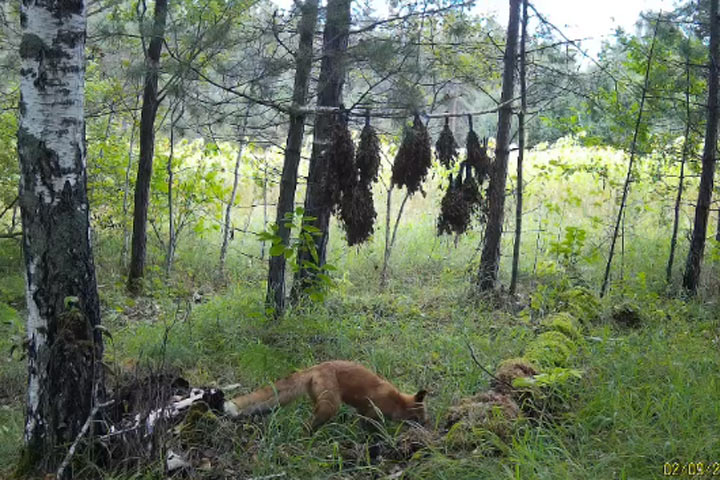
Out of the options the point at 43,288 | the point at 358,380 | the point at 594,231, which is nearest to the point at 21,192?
the point at 43,288

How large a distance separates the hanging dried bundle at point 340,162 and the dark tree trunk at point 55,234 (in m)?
2.74

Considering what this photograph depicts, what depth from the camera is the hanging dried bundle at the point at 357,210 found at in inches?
246

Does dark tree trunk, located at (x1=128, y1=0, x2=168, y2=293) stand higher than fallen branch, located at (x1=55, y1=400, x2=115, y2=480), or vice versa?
dark tree trunk, located at (x1=128, y1=0, x2=168, y2=293)

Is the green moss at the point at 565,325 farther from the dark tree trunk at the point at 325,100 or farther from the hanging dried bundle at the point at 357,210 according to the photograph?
the dark tree trunk at the point at 325,100

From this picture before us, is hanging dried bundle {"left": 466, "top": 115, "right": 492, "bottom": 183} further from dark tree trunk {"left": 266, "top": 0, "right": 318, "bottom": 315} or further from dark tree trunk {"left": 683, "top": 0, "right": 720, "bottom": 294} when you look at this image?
dark tree trunk {"left": 683, "top": 0, "right": 720, "bottom": 294}

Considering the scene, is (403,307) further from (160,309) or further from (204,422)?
(204,422)

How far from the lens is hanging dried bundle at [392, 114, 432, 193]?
6250 mm

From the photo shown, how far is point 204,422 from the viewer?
14.2 feet

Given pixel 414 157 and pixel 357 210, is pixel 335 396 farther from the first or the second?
pixel 414 157

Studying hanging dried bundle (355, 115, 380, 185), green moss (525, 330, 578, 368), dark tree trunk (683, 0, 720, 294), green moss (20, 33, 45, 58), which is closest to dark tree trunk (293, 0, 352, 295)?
hanging dried bundle (355, 115, 380, 185)

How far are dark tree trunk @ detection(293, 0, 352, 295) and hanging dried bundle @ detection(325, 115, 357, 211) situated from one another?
2.44 ft

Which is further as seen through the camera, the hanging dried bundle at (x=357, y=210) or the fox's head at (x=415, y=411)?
the hanging dried bundle at (x=357, y=210)

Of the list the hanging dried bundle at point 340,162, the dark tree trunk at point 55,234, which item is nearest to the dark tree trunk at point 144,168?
the hanging dried bundle at point 340,162
